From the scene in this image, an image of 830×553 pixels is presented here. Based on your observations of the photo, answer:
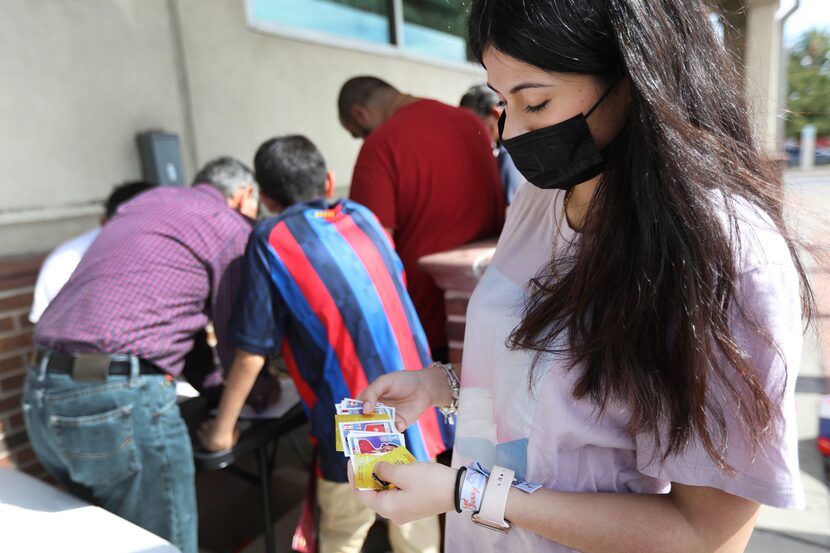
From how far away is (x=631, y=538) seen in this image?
2.85 ft

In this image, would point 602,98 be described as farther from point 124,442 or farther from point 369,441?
Answer: point 124,442

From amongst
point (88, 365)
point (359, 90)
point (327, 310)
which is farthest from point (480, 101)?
point (88, 365)

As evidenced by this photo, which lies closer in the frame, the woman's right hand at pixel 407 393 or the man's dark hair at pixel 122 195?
the woman's right hand at pixel 407 393

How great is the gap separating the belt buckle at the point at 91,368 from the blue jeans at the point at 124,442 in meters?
0.02

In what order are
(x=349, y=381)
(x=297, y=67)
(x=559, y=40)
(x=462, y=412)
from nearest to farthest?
(x=559, y=40) → (x=462, y=412) → (x=349, y=381) → (x=297, y=67)

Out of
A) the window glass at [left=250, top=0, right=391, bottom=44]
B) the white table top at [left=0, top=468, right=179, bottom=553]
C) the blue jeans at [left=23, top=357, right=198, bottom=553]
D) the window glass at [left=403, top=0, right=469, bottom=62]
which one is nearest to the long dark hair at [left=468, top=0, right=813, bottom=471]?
the white table top at [left=0, top=468, right=179, bottom=553]

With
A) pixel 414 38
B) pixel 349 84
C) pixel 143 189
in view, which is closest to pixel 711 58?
pixel 349 84

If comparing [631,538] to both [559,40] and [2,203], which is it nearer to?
[559,40]

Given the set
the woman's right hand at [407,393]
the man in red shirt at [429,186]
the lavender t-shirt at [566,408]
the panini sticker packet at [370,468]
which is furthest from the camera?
the man in red shirt at [429,186]

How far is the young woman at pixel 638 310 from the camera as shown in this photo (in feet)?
2.50

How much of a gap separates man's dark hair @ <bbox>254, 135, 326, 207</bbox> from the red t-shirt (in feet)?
0.75

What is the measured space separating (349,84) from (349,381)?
5.51ft

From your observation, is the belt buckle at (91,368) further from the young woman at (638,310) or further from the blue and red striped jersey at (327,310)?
the young woman at (638,310)

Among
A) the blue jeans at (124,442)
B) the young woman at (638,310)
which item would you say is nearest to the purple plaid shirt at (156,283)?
the blue jeans at (124,442)
